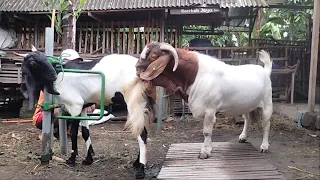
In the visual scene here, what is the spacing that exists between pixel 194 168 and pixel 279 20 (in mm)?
12980

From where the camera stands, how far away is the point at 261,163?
15.0 ft

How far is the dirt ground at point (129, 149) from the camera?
503 centimetres

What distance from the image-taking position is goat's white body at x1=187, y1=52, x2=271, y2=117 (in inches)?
192

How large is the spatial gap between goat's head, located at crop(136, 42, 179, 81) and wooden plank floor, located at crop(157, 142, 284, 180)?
3.60 ft

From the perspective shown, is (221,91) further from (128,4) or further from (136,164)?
(128,4)

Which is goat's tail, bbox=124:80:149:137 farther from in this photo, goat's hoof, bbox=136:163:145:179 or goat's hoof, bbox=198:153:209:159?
goat's hoof, bbox=198:153:209:159

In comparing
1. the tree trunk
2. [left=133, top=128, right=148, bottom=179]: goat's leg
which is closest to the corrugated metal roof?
the tree trunk

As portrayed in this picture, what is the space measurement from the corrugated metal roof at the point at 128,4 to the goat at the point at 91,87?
183 inches

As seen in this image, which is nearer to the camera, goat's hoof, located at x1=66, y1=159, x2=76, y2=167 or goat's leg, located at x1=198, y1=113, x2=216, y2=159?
goat's leg, located at x1=198, y1=113, x2=216, y2=159

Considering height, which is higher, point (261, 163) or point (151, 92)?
point (151, 92)

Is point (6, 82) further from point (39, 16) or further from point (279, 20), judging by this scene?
point (279, 20)

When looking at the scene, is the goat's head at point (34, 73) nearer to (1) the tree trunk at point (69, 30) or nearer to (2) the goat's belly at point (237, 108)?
(2) the goat's belly at point (237, 108)

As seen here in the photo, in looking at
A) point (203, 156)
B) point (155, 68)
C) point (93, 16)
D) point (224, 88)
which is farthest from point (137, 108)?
point (93, 16)

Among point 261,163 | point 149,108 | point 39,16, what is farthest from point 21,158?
point 39,16
